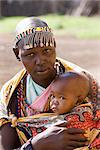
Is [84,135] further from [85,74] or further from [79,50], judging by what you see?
[79,50]

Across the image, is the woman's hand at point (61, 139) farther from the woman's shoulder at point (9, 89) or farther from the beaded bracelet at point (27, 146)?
the woman's shoulder at point (9, 89)

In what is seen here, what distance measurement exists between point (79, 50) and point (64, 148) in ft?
36.8

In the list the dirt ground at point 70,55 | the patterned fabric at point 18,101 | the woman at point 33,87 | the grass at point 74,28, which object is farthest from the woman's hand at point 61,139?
the grass at point 74,28

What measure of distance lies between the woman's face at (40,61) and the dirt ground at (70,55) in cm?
469

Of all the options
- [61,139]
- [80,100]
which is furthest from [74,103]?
[61,139]

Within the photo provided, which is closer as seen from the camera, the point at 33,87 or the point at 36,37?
the point at 36,37

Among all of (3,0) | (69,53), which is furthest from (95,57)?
(3,0)

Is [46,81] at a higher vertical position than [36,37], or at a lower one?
lower

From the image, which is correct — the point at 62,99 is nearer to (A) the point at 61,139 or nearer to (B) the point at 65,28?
(A) the point at 61,139

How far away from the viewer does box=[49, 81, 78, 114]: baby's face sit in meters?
3.05

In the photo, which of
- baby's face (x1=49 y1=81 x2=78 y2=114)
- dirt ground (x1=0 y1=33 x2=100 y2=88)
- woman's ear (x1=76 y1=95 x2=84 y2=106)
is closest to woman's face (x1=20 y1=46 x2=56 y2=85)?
baby's face (x1=49 y1=81 x2=78 y2=114)

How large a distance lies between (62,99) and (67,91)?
5 cm

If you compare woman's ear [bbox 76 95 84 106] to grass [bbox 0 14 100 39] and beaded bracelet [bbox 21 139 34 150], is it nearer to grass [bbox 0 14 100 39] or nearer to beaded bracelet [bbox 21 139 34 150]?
beaded bracelet [bbox 21 139 34 150]

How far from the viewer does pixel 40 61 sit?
3.10 m
